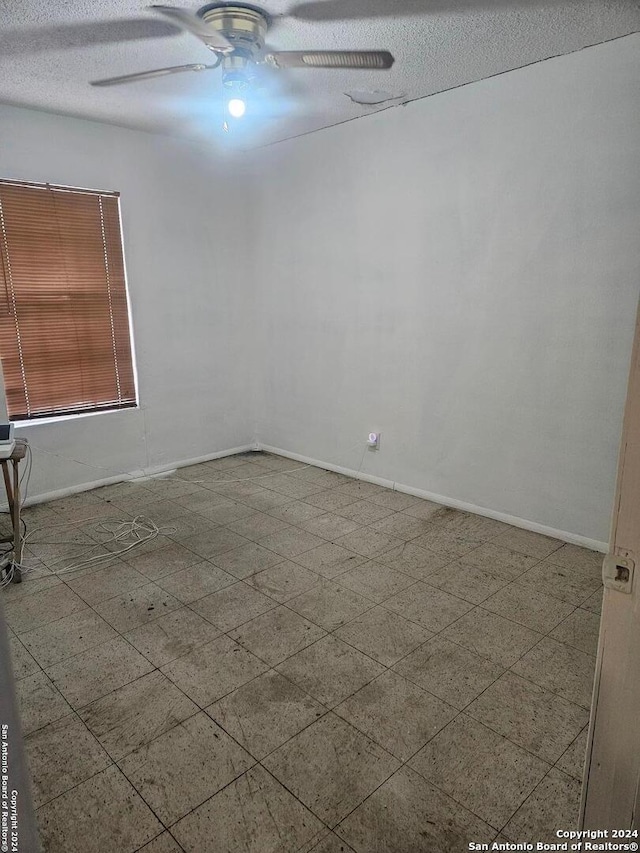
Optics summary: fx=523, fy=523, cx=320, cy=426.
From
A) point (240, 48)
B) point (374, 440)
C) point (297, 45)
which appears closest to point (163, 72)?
point (240, 48)

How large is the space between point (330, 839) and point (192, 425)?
3.74 meters

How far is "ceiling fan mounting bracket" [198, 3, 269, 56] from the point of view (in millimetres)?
2301

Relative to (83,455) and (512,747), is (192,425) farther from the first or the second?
(512,747)

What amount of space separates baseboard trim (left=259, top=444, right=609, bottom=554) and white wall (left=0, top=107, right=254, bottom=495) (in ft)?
3.31

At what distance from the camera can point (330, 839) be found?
1.51 metres

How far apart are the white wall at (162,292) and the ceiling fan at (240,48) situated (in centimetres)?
146

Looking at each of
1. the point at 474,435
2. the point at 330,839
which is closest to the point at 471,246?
the point at 474,435

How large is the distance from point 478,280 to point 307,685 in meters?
2.65

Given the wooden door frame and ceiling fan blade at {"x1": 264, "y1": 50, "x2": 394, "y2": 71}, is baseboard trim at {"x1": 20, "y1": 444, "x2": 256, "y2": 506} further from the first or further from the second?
the wooden door frame

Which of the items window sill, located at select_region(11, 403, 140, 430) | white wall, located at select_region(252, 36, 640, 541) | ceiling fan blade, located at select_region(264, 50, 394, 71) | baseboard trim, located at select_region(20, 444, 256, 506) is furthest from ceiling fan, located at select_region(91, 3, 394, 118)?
baseboard trim, located at select_region(20, 444, 256, 506)

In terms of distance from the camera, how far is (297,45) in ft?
8.87

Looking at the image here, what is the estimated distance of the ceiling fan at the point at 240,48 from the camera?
7.34ft

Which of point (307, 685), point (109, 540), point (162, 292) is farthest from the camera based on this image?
point (162, 292)

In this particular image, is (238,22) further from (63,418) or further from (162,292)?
(63,418)
